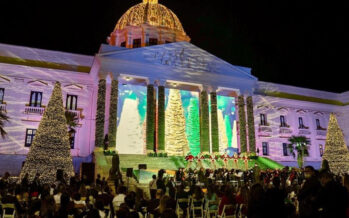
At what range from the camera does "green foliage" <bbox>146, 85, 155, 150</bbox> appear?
26594mm

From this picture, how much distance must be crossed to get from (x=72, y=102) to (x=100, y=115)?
15.0ft

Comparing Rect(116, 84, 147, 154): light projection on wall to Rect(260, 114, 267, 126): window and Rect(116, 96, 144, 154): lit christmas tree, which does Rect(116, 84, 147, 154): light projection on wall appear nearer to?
Rect(116, 96, 144, 154): lit christmas tree

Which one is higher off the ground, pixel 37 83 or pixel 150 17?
pixel 150 17

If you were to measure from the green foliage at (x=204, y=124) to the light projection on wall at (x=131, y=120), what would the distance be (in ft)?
18.9

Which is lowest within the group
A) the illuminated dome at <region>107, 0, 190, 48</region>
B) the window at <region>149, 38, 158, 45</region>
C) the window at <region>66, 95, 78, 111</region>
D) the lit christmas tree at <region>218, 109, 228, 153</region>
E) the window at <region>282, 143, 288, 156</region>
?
the window at <region>282, 143, 288, 156</region>

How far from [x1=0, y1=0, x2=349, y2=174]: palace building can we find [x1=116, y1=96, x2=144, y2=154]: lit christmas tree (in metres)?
0.10

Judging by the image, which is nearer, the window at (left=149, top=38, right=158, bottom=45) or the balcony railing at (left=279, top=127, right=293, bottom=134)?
the balcony railing at (left=279, top=127, right=293, bottom=134)

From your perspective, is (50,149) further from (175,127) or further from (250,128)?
(250,128)

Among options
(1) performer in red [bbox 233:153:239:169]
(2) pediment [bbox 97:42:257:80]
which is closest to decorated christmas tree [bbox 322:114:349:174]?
(1) performer in red [bbox 233:153:239:169]

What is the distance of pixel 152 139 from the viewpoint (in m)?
26.8

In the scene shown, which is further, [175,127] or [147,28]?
[147,28]

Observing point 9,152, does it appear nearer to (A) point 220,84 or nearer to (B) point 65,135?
(B) point 65,135

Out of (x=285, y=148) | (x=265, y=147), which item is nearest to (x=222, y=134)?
(x=265, y=147)

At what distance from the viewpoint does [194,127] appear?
104 ft
